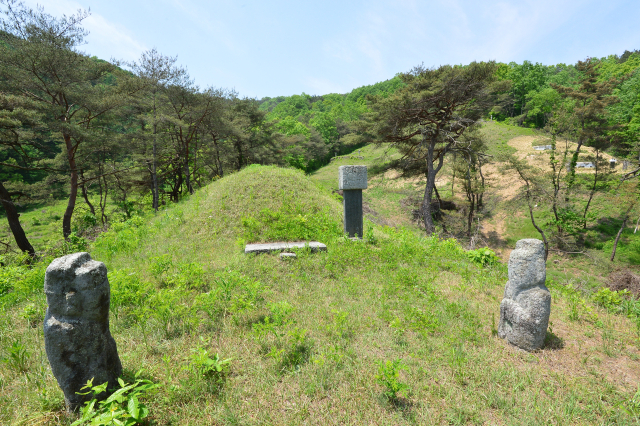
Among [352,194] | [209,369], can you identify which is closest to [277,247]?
[352,194]

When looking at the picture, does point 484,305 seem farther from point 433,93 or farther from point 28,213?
point 28,213

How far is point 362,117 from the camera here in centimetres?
1764

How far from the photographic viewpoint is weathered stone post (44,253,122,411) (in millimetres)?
2318

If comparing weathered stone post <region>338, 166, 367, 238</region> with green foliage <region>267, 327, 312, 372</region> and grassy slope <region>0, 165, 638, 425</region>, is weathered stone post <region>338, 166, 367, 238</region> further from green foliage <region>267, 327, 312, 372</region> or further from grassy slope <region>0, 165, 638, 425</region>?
green foliage <region>267, 327, 312, 372</region>

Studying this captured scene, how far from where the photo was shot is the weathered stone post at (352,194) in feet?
26.1

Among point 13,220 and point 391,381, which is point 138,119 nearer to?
point 13,220

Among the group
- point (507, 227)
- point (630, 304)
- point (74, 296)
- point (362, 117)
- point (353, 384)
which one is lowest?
point (507, 227)

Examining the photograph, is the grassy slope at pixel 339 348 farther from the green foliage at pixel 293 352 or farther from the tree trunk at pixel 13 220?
the tree trunk at pixel 13 220

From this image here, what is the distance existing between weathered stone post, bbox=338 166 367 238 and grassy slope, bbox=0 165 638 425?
1.82 meters

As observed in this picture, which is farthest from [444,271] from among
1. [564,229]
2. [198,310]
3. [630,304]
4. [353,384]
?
[564,229]

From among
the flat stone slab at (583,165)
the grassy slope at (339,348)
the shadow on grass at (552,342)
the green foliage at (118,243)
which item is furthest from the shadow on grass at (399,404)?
the flat stone slab at (583,165)

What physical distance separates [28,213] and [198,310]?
1596 inches

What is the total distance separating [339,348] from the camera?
11.2 ft

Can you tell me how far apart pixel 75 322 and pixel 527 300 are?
5082 millimetres
